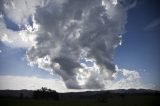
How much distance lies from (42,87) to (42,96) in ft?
13.9

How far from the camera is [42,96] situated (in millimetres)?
108812

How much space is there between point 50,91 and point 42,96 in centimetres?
440

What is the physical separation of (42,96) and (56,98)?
22.0 ft

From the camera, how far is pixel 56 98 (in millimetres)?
109625

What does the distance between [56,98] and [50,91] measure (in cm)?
441

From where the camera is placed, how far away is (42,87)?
109625 millimetres

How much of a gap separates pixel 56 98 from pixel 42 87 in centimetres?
853

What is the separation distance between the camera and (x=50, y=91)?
10975cm

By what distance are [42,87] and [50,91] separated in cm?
428
